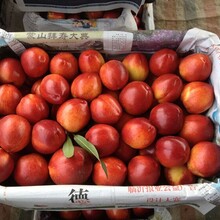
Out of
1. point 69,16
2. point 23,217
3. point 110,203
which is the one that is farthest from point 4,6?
point 110,203

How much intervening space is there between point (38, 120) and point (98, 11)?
42cm

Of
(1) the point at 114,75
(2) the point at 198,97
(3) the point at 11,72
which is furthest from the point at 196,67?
(3) the point at 11,72

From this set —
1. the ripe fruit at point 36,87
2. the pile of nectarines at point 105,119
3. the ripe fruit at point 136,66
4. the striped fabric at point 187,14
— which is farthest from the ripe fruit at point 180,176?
the striped fabric at point 187,14

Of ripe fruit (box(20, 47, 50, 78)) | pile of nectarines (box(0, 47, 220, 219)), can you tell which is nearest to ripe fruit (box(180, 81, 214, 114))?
pile of nectarines (box(0, 47, 220, 219))

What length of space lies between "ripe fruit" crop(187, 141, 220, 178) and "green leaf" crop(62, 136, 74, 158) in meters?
0.23

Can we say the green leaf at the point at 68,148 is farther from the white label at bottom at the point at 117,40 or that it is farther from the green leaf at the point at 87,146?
the white label at bottom at the point at 117,40

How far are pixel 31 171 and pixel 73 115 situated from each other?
0.14 m

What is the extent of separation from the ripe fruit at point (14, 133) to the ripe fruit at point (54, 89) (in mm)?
74

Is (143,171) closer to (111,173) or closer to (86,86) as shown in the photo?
(111,173)

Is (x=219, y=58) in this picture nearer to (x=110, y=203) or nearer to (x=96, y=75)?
(x=96, y=75)

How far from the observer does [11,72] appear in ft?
2.52

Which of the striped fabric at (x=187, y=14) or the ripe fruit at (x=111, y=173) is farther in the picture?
the striped fabric at (x=187, y=14)

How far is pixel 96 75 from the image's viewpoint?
2.53 ft

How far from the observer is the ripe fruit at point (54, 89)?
738mm
